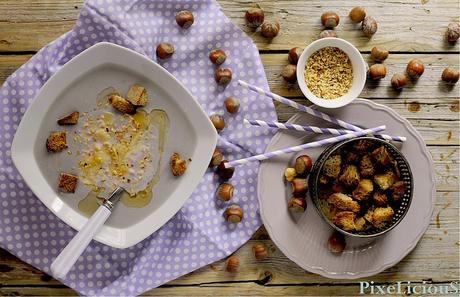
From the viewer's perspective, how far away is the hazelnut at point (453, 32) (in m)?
1.86

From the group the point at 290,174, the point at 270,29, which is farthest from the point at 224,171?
the point at 270,29

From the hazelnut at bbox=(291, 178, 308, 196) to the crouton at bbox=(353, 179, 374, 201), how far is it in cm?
13

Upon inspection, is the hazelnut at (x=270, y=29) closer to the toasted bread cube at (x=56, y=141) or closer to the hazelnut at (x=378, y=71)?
the hazelnut at (x=378, y=71)

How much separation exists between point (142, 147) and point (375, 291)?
778mm

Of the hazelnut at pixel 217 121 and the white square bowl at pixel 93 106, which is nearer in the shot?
the white square bowl at pixel 93 106

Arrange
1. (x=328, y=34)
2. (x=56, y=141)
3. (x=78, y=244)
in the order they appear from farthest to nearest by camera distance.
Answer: (x=328, y=34) < (x=56, y=141) < (x=78, y=244)

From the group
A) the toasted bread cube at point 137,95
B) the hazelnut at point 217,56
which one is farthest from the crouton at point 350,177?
the toasted bread cube at point 137,95

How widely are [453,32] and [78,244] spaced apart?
3.80ft

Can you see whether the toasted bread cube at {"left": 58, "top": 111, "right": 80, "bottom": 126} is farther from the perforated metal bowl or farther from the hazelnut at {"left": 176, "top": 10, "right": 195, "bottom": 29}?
the perforated metal bowl

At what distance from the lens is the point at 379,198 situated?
1.76 m

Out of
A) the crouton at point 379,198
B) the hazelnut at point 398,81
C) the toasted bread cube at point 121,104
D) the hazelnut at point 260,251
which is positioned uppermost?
the hazelnut at point 398,81

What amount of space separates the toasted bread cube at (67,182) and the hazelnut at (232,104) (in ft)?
1.46

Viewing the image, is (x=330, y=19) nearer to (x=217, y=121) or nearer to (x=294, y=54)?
(x=294, y=54)

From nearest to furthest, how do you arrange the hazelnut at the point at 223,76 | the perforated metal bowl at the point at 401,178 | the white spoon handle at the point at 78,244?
the white spoon handle at the point at 78,244
the perforated metal bowl at the point at 401,178
the hazelnut at the point at 223,76
